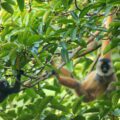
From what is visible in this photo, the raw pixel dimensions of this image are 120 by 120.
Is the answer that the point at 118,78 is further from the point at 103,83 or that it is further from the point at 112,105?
the point at 112,105

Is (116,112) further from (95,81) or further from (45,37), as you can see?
(95,81)

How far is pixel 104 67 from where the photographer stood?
18.3 feet

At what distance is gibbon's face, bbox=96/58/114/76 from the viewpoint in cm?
533

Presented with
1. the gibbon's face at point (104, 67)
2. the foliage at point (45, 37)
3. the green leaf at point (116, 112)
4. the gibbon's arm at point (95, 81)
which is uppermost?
the foliage at point (45, 37)

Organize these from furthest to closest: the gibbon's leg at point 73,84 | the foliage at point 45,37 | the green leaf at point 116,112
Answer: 1. the gibbon's leg at point 73,84
2. the green leaf at point 116,112
3. the foliage at point 45,37

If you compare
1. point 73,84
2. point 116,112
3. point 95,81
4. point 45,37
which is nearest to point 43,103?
point 116,112

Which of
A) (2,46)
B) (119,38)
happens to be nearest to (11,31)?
(2,46)

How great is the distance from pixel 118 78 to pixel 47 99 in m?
1.65

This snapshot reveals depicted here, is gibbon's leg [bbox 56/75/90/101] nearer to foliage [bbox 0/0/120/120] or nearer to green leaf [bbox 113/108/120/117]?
foliage [bbox 0/0/120/120]

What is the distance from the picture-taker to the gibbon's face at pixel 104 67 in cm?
533

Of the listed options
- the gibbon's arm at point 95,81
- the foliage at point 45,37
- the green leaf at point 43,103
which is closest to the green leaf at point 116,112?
the foliage at point 45,37

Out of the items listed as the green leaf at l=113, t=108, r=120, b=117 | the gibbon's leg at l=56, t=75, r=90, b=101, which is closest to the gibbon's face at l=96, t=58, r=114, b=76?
the gibbon's leg at l=56, t=75, r=90, b=101

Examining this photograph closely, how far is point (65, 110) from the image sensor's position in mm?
4023

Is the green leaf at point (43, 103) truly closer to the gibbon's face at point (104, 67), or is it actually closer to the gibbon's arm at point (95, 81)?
the gibbon's arm at point (95, 81)
